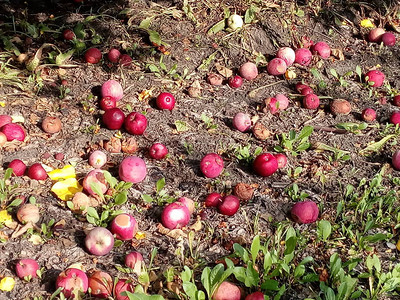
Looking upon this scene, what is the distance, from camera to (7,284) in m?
3.03

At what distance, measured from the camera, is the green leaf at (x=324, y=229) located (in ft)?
10.9

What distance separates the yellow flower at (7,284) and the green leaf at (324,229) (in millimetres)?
2010

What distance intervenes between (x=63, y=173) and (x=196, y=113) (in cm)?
140

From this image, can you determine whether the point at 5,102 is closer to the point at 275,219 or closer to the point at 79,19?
the point at 79,19

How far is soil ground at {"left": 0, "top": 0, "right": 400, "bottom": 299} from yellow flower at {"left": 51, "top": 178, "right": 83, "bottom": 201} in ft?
0.18

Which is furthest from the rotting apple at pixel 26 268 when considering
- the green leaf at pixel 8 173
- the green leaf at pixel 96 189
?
the green leaf at pixel 8 173

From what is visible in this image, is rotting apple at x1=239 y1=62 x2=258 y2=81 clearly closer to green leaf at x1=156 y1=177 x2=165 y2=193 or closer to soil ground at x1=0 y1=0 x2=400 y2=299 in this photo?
soil ground at x1=0 y1=0 x2=400 y2=299

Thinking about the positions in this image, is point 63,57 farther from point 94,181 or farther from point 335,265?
point 335,265

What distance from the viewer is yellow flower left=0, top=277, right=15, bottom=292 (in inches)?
119

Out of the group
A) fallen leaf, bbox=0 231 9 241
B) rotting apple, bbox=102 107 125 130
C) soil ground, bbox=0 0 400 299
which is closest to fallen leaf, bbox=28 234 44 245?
soil ground, bbox=0 0 400 299

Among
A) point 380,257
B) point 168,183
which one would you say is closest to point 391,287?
point 380,257

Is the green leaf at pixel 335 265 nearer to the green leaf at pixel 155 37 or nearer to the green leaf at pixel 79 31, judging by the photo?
the green leaf at pixel 155 37

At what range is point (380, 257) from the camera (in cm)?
338

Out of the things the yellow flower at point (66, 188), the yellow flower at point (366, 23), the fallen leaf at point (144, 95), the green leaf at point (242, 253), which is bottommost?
the yellow flower at point (66, 188)
